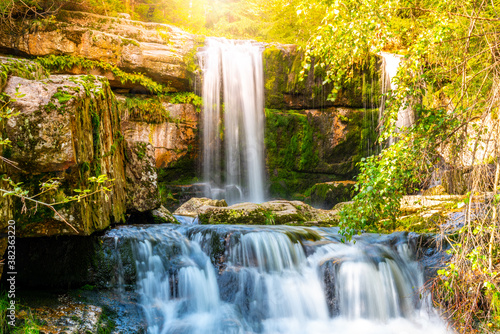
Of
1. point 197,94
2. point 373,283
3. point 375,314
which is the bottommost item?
point 375,314

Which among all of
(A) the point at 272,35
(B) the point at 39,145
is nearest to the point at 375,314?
(B) the point at 39,145

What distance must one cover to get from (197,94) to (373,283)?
950cm

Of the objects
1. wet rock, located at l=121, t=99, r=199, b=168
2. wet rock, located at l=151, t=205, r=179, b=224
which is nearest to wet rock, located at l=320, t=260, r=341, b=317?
wet rock, located at l=151, t=205, r=179, b=224

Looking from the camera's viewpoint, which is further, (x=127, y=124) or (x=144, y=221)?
(x=127, y=124)

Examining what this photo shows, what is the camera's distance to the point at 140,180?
6.52 meters

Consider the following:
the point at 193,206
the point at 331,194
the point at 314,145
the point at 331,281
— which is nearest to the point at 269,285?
the point at 331,281

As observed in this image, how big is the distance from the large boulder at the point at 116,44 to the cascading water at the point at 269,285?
798 cm

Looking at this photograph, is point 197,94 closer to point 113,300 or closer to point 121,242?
point 121,242

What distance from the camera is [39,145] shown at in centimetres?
339

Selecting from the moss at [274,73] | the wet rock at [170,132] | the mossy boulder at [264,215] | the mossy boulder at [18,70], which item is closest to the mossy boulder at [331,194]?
the mossy boulder at [264,215]

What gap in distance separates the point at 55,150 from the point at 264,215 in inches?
211

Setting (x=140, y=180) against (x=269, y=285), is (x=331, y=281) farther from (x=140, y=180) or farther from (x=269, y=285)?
(x=140, y=180)

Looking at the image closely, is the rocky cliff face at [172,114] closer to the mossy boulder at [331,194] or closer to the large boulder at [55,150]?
the large boulder at [55,150]

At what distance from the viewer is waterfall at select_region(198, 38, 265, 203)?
12656mm
